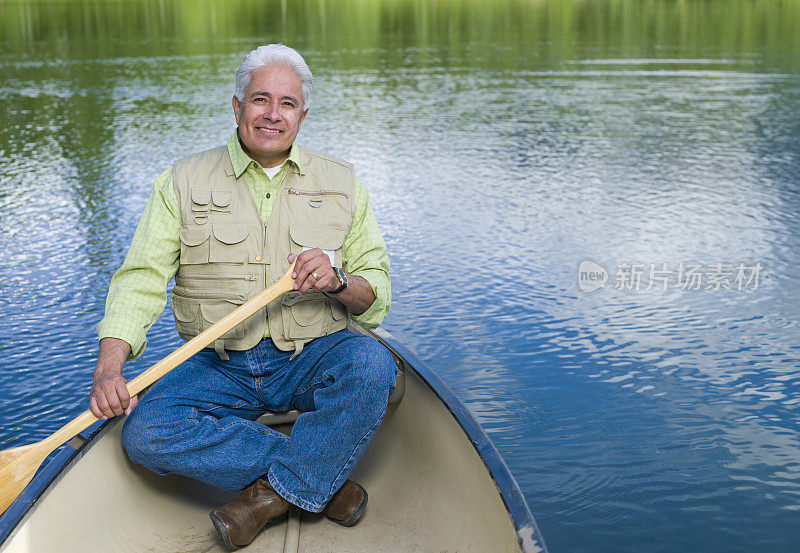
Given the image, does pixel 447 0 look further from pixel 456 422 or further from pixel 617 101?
pixel 456 422

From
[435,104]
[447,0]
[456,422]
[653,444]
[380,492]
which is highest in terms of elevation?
[447,0]

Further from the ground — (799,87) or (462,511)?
(799,87)

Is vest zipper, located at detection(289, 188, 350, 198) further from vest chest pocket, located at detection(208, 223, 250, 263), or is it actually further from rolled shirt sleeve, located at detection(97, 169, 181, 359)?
rolled shirt sleeve, located at detection(97, 169, 181, 359)

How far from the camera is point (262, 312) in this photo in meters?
2.82

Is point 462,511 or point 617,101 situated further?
point 617,101

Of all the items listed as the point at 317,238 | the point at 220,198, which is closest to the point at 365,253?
the point at 317,238

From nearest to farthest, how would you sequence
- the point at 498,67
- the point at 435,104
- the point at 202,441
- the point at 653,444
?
the point at 202,441, the point at 653,444, the point at 435,104, the point at 498,67

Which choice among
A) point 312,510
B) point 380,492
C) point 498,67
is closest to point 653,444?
point 380,492

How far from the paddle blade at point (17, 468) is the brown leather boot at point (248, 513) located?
1.81 ft

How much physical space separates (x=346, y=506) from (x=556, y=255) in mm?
4002

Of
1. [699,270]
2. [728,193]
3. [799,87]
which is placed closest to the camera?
[699,270]

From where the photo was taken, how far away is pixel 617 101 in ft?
43.1

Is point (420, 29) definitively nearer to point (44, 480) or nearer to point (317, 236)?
point (317, 236)

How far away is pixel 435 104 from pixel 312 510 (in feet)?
36.3
